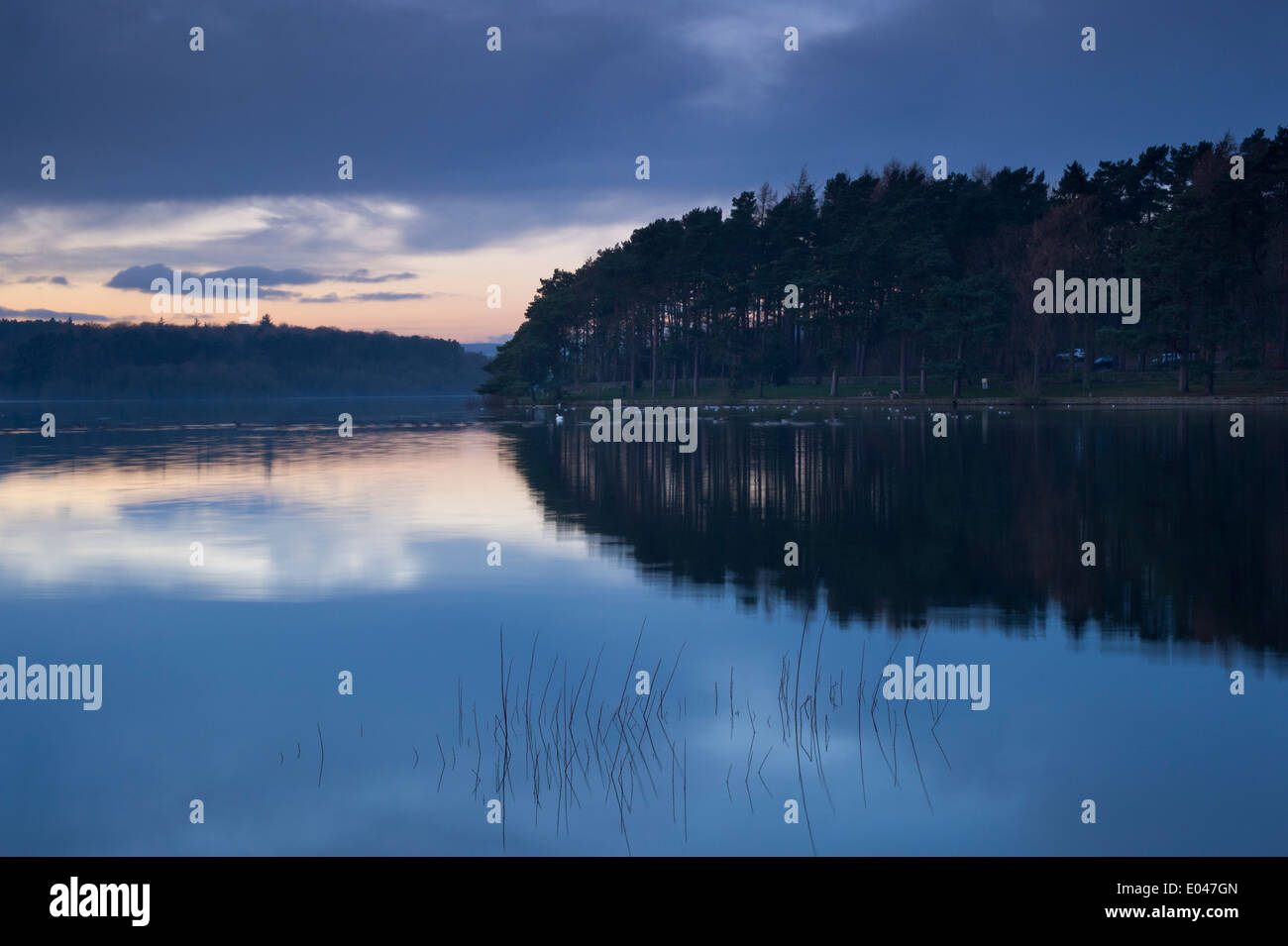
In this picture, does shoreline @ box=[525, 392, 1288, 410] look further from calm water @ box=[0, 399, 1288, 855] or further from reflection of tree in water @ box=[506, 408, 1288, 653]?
calm water @ box=[0, 399, 1288, 855]

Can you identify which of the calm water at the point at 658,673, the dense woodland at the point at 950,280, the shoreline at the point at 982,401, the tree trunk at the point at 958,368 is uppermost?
the dense woodland at the point at 950,280

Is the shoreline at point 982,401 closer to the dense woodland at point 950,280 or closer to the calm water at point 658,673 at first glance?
the dense woodland at point 950,280

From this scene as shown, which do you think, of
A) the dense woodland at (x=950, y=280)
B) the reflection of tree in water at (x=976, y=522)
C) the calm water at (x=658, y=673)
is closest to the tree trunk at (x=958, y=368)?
the dense woodland at (x=950, y=280)

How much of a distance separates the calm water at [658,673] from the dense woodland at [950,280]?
184 feet

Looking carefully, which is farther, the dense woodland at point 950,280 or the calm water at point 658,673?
the dense woodland at point 950,280

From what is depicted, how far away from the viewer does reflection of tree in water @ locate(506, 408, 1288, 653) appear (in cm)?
1636

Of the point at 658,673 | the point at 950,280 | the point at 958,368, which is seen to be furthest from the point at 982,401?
the point at 658,673

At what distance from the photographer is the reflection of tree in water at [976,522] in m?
16.4

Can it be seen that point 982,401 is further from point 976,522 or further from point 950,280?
point 976,522

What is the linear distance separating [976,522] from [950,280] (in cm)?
6932

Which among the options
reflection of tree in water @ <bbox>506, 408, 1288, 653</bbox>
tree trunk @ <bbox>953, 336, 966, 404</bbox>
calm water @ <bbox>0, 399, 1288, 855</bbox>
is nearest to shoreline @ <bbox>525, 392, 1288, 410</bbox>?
tree trunk @ <bbox>953, 336, 966, 404</bbox>

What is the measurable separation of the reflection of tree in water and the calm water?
0.14 meters
